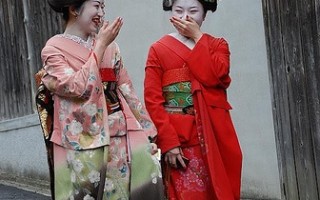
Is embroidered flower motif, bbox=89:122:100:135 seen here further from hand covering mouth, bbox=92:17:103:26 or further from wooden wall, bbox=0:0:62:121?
wooden wall, bbox=0:0:62:121

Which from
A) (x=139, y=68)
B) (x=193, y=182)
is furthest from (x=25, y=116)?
(x=193, y=182)

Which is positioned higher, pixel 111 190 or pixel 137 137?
pixel 137 137

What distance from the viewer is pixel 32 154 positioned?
31.2 feet

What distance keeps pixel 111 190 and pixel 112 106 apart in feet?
1.59

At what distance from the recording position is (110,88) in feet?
13.1

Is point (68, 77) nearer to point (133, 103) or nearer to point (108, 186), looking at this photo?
point (133, 103)

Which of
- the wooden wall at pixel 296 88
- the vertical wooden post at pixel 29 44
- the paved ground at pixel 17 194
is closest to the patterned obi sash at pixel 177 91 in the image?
the wooden wall at pixel 296 88

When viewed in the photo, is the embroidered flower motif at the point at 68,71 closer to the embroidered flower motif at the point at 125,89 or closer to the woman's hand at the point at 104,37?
the woman's hand at the point at 104,37

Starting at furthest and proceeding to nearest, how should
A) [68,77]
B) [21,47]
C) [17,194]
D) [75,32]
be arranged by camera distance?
[21,47] → [17,194] → [75,32] → [68,77]

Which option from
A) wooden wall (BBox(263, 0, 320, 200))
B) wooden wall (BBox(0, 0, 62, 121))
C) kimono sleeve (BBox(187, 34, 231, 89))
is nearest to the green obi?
kimono sleeve (BBox(187, 34, 231, 89))

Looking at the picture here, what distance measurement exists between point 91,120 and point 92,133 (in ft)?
0.24

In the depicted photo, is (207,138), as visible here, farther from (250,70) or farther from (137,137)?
(250,70)

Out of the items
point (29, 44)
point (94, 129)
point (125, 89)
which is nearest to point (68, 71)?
point (94, 129)

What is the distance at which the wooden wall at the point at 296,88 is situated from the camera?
579cm
